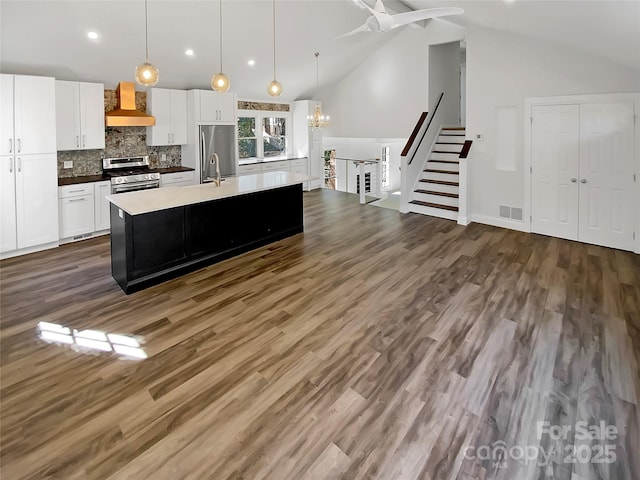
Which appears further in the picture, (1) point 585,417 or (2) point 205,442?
(1) point 585,417

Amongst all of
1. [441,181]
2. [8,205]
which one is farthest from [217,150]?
[441,181]

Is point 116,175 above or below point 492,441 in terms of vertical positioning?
above

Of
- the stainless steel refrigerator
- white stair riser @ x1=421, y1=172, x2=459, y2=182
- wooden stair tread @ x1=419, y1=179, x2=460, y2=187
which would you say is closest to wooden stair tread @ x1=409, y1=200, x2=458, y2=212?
wooden stair tread @ x1=419, y1=179, x2=460, y2=187

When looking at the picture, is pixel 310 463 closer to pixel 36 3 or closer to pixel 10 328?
pixel 10 328

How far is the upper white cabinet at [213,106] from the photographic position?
760 centimetres

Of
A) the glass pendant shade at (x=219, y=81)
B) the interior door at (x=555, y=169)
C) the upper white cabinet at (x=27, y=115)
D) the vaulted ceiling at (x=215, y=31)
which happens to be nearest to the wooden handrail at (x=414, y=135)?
the vaulted ceiling at (x=215, y=31)

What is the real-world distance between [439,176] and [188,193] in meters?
5.50

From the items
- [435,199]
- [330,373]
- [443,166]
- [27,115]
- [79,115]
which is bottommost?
[330,373]

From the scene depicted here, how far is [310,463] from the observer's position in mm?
2111

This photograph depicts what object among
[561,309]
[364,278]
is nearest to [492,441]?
[561,309]

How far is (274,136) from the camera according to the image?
10453 mm

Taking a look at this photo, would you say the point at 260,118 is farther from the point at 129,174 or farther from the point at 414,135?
the point at 129,174

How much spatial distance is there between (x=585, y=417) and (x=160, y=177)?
22.8 feet

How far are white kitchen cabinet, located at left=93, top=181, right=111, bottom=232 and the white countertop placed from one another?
174cm
